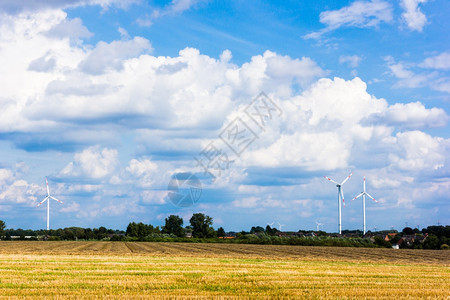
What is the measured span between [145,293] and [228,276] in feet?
26.4

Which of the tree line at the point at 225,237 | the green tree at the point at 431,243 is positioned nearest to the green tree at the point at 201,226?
the tree line at the point at 225,237

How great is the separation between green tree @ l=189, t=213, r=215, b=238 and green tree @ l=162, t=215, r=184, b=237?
15001 mm

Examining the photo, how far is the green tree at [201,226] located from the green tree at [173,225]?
49.2 ft

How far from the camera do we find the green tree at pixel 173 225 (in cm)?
17764

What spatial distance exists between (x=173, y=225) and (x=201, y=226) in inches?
750

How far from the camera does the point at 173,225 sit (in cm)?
17825

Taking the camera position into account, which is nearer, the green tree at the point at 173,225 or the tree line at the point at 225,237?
the tree line at the point at 225,237

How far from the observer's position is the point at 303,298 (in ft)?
63.1

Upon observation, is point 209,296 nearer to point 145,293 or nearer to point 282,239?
point 145,293

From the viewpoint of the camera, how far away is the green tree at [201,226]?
534 ft

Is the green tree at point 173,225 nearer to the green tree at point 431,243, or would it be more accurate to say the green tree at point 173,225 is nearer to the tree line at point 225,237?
the tree line at point 225,237

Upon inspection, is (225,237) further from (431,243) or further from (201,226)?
(431,243)

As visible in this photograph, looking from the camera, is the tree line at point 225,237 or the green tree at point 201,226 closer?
the tree line at point 225,237

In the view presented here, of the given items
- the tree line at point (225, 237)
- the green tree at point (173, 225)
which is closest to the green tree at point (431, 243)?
the tree line at point (225, 237)
